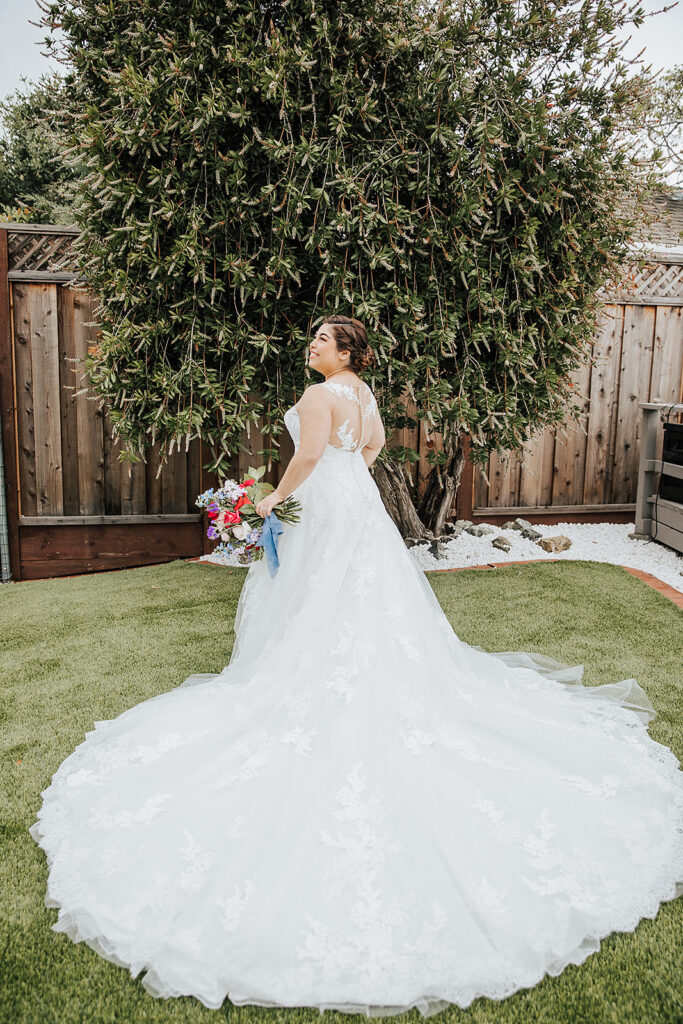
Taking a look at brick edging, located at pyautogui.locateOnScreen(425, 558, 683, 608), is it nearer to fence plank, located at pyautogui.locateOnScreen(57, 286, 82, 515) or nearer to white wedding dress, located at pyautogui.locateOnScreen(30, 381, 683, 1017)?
white wedding dress, located at pyautogui.locateOnScreen(30, 381, 683, 1017)

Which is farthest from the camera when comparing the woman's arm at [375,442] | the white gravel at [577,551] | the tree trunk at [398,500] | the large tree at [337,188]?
the tree trunk at [398,500]

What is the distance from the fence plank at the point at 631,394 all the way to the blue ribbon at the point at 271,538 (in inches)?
203

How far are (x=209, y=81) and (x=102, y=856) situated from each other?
4.23 m

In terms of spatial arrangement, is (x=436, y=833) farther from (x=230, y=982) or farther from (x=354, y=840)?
(x=230, y=982)

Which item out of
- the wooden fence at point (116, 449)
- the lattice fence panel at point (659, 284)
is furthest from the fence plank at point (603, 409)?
the lattice fence panel at point (659, 284)

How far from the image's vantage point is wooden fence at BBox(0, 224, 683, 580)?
600cm

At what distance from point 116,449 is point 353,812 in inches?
192

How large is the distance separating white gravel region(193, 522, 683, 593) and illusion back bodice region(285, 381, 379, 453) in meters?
3.06

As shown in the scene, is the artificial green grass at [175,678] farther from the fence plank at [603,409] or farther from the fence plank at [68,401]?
the fence plank at [603,409]

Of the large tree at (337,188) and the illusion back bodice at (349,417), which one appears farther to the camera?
the large tree at (337,188)

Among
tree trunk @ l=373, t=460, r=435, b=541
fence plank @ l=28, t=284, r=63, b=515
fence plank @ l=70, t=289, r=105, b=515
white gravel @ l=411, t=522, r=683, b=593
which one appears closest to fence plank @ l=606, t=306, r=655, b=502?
white gravel @ l=411, t=522, r=683, b=593

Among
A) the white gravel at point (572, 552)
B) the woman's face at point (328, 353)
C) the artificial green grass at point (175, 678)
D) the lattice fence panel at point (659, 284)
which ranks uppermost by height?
the lattice fence panel at point (659, 284)

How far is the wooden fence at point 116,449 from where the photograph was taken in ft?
19.7

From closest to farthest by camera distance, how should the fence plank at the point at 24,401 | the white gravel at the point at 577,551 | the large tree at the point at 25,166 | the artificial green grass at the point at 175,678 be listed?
the artificial green grass at the point at 175,678
the white gravel at the point at 577,551
the fence plank at the point at 24,401
the large tree at the point at 25,166
